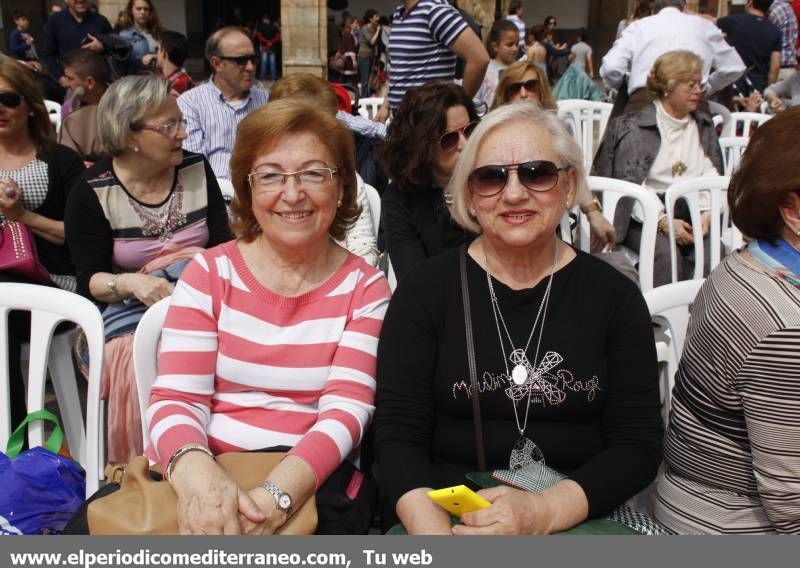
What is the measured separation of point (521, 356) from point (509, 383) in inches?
2.8

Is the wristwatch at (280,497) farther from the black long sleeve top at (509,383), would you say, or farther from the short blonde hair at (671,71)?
the short blonde hair at (671,71)

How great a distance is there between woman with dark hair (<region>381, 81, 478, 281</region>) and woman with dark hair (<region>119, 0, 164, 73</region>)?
5459 mm

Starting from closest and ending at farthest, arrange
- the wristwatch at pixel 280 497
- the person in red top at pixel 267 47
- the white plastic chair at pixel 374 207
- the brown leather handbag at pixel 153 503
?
the brown leather handbag at pixel 153 503 < the wristwatch at pixel 280 497 < the white plastic chair at pixel 374 207 < the person in red top at pixel 267 47

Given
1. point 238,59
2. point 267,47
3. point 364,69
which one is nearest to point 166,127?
point 238,59

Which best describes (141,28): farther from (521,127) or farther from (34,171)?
(521,127)

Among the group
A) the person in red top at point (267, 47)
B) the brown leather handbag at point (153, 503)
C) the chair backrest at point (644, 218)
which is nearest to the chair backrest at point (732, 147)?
the chair backrest at point (644, 218)

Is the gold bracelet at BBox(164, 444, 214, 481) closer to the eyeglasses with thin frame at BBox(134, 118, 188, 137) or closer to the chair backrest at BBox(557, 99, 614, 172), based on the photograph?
the eyeglasses with thin frame at BBox(134, 118, 188, 137)

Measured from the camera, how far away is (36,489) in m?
1.93

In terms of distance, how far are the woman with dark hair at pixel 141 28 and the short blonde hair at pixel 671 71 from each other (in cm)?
520

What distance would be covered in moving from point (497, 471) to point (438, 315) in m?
0.40

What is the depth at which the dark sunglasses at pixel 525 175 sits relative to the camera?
1.93 metres
